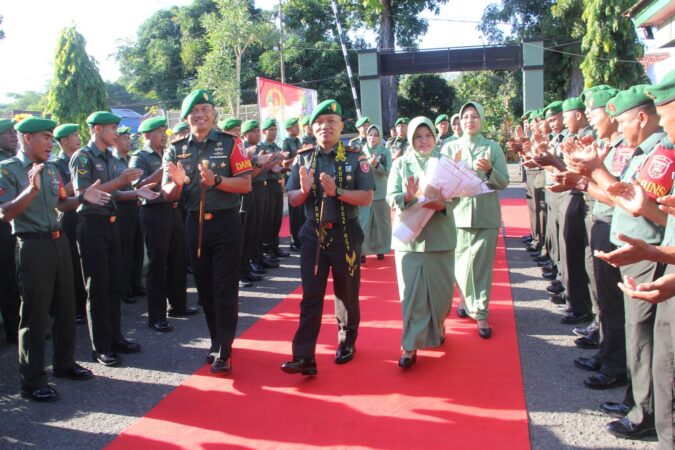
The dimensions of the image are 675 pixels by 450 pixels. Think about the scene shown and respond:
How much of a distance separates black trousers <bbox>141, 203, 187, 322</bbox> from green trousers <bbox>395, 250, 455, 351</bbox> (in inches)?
102

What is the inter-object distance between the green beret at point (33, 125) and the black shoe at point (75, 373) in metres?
1.86

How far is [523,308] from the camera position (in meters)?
6.07

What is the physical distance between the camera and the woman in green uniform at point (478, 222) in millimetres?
5250

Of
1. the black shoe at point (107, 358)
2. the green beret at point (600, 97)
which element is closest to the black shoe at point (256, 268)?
the black shoe at point (107, 358)

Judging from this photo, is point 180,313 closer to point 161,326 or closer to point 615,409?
point 161,326

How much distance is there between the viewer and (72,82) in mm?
17656

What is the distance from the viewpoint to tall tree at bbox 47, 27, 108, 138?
17.6m

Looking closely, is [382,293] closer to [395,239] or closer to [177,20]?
[395,239]

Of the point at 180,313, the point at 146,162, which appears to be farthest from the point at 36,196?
the point at 180,313

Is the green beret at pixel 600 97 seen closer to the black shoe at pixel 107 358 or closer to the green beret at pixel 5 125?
the black shoe at pixel 107 358

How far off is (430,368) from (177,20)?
3638 centimetres

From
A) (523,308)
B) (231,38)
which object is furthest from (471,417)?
(231,38)

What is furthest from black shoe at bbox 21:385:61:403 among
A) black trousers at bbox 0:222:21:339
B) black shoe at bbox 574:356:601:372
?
black shoe at bbox 574:356:601:372

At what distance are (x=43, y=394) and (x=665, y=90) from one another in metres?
4.33
